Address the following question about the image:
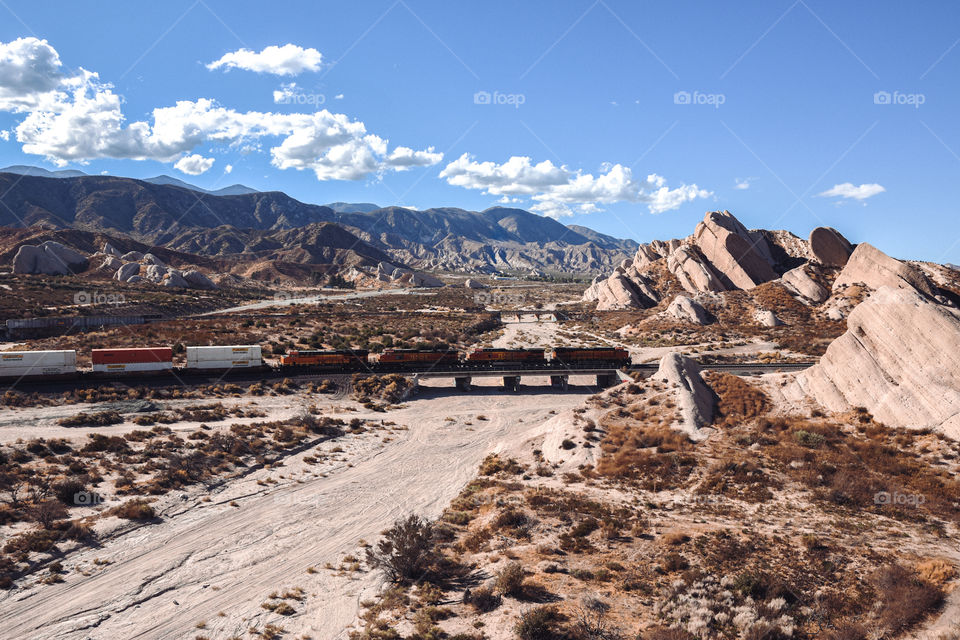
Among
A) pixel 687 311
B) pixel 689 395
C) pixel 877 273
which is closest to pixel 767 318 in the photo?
pixel 687 311

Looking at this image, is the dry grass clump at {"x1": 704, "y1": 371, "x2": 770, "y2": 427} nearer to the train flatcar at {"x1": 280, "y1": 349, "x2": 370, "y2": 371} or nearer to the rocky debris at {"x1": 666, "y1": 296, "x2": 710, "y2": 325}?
the train flatcar at {"x1": 280, "y1": 349, "x2": 370, "y2": 371}

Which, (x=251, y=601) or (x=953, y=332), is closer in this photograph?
(x=251, y=601)

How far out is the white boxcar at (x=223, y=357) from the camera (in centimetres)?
5050

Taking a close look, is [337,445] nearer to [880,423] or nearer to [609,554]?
[609,554]

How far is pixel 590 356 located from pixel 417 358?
72.6 feet

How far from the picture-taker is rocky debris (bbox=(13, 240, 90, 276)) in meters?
129

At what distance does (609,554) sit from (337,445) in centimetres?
2456

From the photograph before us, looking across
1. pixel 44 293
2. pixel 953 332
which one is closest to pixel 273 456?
pixel 953 332

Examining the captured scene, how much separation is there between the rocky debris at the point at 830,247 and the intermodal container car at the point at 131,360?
116234 millimetres

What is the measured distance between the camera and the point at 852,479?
2355 cm

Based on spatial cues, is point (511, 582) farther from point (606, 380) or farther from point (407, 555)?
point (606, 380)

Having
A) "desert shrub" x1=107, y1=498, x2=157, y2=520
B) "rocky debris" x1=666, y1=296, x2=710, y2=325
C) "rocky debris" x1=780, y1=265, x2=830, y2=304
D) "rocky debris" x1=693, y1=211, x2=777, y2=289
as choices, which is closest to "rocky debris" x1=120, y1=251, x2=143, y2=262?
"desert shrub" x1=107, y1=498, x2=157, y2=520

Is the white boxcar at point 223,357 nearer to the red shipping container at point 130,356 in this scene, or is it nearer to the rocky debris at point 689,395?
the red shipping container at point 130,356

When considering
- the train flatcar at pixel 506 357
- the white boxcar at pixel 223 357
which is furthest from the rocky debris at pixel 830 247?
the white boxcar at pixel 223 357
